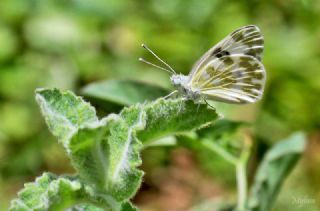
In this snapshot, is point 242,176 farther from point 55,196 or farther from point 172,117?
point 55,196

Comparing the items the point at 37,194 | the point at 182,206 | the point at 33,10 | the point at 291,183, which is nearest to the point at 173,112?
the point at 37,194

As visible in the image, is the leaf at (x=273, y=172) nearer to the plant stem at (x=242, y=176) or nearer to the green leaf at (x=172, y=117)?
the plant stem at (x=242, y=176)

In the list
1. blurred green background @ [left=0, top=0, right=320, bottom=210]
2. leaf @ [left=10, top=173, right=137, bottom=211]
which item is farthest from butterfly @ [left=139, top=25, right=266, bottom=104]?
blurred green background @ [left=0, top=0, right=320, bottom=210]

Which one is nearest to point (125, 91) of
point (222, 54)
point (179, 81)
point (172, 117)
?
point (179, 81)

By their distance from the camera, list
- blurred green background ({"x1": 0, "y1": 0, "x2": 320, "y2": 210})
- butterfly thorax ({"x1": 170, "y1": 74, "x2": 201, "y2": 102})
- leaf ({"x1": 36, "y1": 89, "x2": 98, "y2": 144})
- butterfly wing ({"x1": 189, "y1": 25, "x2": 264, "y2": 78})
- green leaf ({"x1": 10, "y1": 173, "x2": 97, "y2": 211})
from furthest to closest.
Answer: blurred green background ({"x1": 0, "y1": 0, "x2": 320, "y2": 210}) → butterfly wing ({"x1": 189, "y1": 25, "x2": 264, "y2": 78}) → butterfly thorax ({"x1": 170, "y1": 74, "x2": 201, "y2": 102}) → leaf ({"x1": 36, "y1": 89, "x2": 98, "y2": 144}) → green leaf ({"x1": 10, "y1": 173, "x2": 97, "y2": 211})

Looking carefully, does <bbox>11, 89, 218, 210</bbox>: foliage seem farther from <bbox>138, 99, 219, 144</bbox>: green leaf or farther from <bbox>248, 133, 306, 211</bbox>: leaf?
<bbox>248, 133, 306, 211</bbox>: leaf

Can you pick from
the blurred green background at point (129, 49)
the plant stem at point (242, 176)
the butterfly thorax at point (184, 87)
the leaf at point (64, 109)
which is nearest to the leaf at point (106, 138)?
the leaf at point (64, 109)

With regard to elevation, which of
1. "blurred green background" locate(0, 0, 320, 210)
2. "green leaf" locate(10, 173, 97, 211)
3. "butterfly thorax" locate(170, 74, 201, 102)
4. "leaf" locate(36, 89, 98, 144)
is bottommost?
"green leaf" locate(10, 173, 97, 211)
